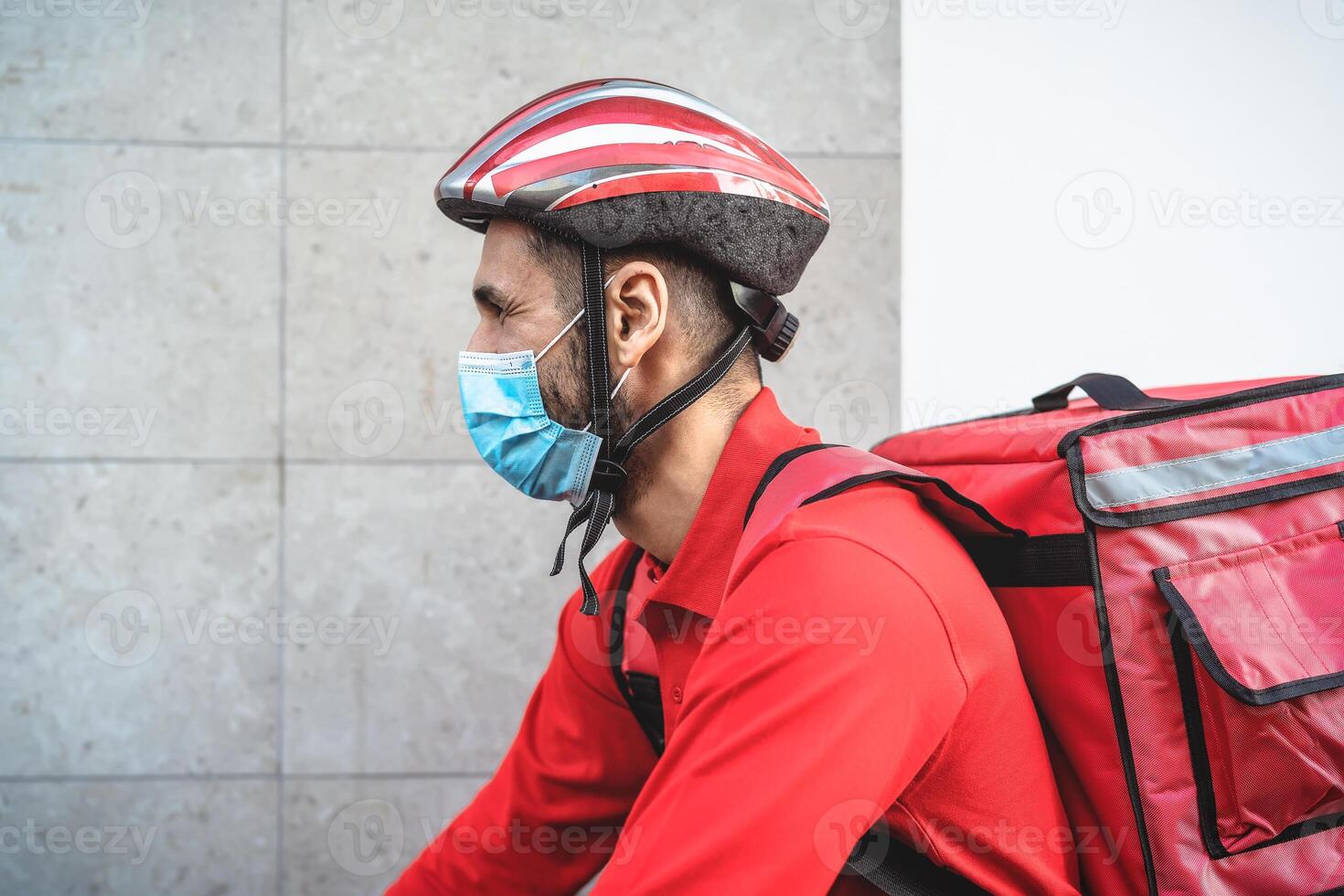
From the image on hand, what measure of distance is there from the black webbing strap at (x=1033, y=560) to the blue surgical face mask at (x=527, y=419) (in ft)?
1.88

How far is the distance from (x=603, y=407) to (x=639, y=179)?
0.34 meters

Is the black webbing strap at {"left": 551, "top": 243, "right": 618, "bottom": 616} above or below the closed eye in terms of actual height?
below

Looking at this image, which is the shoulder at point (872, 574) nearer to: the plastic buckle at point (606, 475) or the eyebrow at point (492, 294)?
the plastic buckle at point (606, 475)

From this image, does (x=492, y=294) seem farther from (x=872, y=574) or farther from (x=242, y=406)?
(x=242, y=406)

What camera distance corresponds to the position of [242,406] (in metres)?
2.49

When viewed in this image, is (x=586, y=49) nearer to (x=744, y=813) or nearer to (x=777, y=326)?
(x=777, y=326)

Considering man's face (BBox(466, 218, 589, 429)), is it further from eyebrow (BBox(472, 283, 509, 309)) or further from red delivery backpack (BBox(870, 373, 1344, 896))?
red delivery backpack (BBox(870, 373, 1344, 896))

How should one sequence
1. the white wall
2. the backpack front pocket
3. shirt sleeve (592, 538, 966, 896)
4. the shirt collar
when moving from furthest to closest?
the white wall, the shirt collar, the backpack front pocket, shirt sleeve (592, 538, 966, 896)

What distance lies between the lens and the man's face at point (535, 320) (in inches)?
51.8

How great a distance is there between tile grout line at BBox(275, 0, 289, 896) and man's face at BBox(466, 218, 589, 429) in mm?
1413

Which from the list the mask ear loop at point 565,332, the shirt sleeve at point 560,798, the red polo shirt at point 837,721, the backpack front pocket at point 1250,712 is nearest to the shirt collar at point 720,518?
the red polo shirt at point 837,721

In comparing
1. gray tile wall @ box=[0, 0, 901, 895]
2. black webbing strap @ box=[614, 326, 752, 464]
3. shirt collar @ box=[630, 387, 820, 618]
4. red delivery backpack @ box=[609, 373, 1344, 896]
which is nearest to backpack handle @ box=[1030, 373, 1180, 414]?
red delivery backpack @ box=[609, 373, 1344, 896]

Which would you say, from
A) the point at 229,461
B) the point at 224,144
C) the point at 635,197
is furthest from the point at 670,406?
the point at 224,144

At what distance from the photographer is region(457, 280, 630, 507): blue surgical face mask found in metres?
1.33
